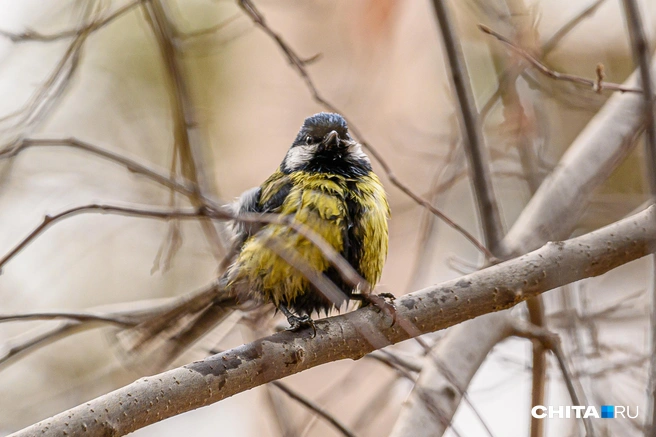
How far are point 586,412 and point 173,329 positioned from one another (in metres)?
1.32

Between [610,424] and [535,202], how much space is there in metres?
0.96

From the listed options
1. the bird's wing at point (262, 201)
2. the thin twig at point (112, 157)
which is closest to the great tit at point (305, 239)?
the bird's wing at point (262, 201)

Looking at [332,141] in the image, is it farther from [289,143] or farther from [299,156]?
[289,143]

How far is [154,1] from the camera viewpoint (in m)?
2.08

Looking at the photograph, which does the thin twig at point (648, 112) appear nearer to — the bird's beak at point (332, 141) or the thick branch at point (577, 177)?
the thick branch at point (577, 177)

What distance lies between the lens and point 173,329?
2.23 meters

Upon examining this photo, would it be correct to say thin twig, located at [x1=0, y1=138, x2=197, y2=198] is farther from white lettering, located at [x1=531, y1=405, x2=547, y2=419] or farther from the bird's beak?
white lettering, located at [x1=531, y1=405, x2=547, y2=419]

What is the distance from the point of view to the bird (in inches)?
92.4

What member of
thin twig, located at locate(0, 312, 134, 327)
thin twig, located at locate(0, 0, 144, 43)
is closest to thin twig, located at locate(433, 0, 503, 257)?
thin twig, located at locate(0, 0, 144, 43)

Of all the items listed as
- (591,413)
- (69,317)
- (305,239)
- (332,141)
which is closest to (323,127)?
(332,141)

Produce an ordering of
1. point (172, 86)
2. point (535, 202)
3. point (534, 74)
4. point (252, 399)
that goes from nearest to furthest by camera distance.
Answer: point (172, 86)
point (535, 202)
point (534, 74)
point (252, 399)

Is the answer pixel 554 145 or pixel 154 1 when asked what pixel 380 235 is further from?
pixel 554 145

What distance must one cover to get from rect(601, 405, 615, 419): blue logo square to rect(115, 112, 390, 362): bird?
2.94 ft

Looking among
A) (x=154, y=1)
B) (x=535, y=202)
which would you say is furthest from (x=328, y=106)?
(x=535, y=202)
